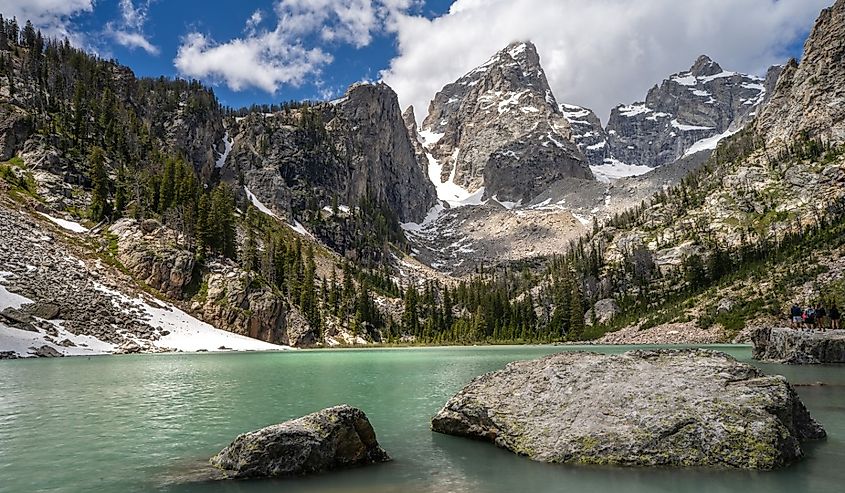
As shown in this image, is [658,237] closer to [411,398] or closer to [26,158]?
[411,398]

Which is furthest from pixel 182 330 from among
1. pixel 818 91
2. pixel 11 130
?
pixel 818 91

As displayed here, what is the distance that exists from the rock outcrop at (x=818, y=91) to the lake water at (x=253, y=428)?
149878 millimetres

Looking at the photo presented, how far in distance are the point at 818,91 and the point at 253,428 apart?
189 meters

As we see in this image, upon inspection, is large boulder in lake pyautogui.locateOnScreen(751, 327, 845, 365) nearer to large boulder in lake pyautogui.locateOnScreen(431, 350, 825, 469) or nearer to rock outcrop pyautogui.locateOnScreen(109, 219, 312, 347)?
large boulder in lake pyautogui.locateOnScreen(431, 350, 825, 469)

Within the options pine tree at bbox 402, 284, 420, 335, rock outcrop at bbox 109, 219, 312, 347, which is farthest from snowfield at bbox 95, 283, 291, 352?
pine tree at bbox 402, 284, 420, 335

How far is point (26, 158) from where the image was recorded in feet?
372

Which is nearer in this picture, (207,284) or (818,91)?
(207,284)

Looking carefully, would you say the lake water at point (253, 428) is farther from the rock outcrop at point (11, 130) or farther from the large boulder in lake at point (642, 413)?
the rock outcrop at point (11, 130)

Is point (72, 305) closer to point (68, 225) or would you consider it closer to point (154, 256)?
point (154, 256)

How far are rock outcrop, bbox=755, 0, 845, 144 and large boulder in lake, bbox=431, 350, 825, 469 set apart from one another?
161 metres

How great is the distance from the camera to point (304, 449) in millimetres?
13195

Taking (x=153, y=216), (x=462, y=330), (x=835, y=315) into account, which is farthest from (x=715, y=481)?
(x=462, y=330)

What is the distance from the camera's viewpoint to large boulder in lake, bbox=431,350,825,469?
504 inches

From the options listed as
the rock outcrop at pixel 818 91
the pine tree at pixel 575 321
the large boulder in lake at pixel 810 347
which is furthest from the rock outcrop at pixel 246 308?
the rock outcrop at pixel 818 91
